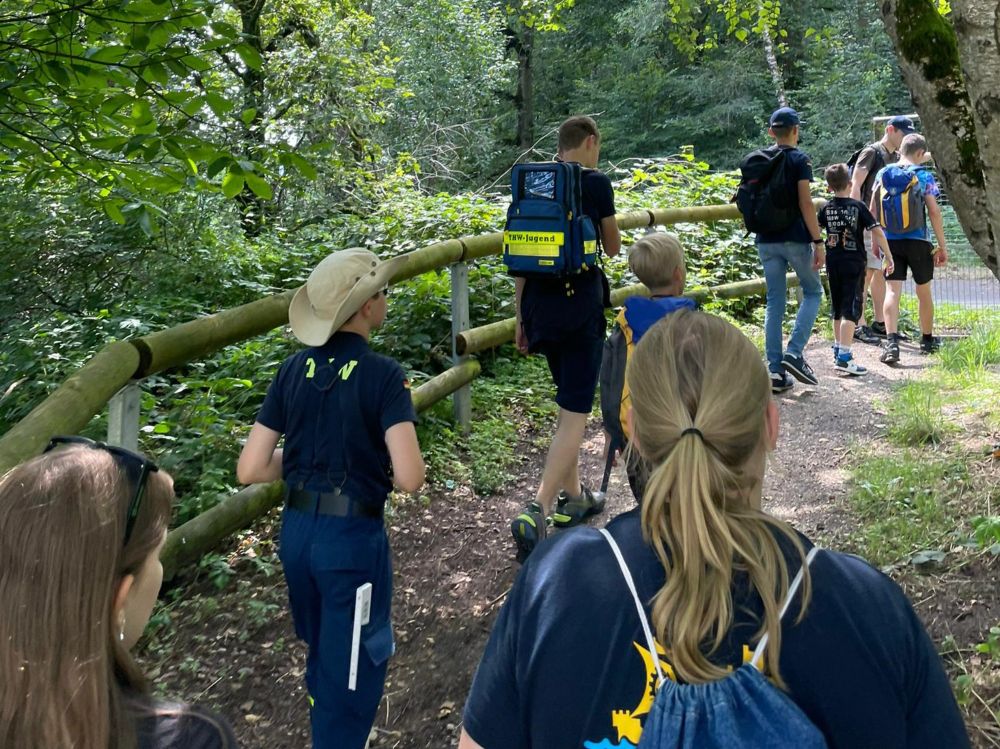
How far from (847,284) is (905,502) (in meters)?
3.86

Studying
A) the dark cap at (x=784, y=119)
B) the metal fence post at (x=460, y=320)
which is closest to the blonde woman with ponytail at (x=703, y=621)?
the metal fence post at (x=460, y=320)

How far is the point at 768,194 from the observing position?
22.7ft

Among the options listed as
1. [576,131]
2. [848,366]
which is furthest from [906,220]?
[576,131]

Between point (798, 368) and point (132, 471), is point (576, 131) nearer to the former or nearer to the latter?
point (798, 368)

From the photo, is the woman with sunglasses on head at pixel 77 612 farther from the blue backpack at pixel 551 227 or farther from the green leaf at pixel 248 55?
the blue backpack at pixel 551 227

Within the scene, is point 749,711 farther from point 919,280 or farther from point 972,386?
point 919,280

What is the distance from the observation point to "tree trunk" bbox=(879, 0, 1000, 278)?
3.25 m

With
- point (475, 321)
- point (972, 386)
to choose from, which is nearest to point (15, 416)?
point (475, 321)

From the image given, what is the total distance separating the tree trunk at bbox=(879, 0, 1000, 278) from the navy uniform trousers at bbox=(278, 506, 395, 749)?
7.36 feet

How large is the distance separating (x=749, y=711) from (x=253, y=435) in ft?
6.85

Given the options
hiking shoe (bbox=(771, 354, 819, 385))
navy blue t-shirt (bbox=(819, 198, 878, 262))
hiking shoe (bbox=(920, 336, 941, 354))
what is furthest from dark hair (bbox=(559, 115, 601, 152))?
hiking shoe (bbox=(920, 336, 941, 354))

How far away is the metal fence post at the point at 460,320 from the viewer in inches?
242

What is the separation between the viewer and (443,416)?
642 cm

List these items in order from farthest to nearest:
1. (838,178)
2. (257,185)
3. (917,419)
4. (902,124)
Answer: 1. (902,124)
2. (838,178)
3. (917,419)
4. (257,185)
